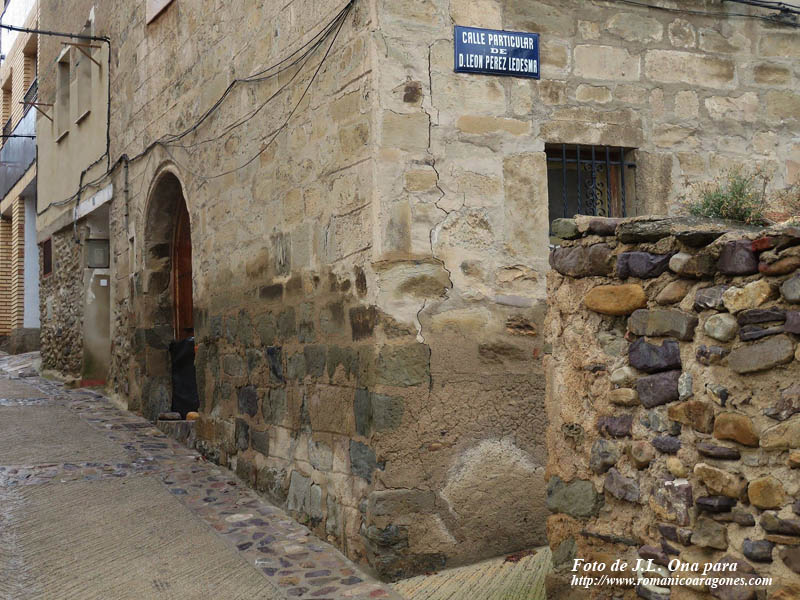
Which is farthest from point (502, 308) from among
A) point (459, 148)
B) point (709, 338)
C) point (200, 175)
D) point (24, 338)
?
point (24, 338)

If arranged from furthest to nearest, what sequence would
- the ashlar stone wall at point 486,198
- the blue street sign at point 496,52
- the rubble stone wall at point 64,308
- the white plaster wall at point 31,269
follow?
the white plaster wall at point 31,269 < the rubble stone wall at point 64,308 < the blue street sign at point 496,52 < the ashlar stone wall at point 486,198

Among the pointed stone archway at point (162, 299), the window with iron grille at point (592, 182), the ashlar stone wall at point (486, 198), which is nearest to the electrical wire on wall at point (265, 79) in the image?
the ashlar stone wall at point (486, 198)

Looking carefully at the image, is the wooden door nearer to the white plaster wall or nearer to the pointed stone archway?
the pointed stone archway

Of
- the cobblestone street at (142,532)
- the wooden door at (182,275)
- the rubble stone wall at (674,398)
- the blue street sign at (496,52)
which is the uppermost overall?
the blue street sign at (496,52)

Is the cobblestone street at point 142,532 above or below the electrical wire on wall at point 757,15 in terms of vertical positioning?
below

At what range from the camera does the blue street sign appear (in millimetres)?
4500

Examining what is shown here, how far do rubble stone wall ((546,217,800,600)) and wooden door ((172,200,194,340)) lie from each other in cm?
558

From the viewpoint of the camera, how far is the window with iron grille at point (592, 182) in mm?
4926

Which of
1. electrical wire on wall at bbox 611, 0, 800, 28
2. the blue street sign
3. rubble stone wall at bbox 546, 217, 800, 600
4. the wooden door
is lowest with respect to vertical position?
rubble stone wall at bbox 546, 217, 800, 600

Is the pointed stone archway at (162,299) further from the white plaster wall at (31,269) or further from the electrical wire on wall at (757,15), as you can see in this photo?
the white plaster wall at (31,269)

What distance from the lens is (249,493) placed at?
572 centimetres

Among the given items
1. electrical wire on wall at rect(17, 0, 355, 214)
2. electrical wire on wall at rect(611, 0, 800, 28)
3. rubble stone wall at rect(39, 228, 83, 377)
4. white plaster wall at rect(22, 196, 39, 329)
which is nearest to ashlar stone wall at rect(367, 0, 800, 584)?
electrical wire on wall at rect(611, 0, 800, 28)

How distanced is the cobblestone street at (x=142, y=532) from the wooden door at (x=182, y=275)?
1.37 meters

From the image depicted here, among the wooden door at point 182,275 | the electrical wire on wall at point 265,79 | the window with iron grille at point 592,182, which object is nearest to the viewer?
the electrical wire on wall at point 265,79
